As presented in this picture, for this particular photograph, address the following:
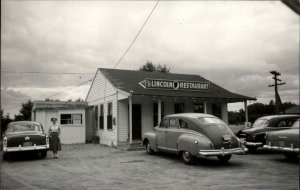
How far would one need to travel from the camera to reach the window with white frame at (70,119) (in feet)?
71.7

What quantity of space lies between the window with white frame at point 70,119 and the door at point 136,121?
476 cm

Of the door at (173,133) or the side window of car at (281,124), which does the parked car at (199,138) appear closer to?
the door at (173,133)

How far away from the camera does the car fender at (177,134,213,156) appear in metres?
10.6

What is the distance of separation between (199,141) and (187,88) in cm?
1017

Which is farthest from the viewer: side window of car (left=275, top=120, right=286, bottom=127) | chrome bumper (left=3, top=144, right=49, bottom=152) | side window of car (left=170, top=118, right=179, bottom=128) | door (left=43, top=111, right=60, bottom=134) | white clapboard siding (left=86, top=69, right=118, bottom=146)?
door (left=43, top=111, right=60, bottom=134)

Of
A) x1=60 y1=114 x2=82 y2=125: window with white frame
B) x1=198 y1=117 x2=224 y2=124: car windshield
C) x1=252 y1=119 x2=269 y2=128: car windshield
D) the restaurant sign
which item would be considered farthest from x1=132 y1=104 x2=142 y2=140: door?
x1=198 y1=117 x2=224 y2=124: car windshield

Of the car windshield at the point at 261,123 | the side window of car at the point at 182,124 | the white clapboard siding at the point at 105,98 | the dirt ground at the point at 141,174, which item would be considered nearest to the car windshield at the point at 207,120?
the side window of car at the point at 182,124

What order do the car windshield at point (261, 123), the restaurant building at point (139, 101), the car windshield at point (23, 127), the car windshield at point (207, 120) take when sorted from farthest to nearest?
the restaurant building at point (139, 101), the car windshield at point (23, 127), the car windshield at point (261, 123), the car windshield at point (207, 120)

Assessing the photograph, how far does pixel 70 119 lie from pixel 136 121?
5.37m

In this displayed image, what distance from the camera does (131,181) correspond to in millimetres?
8359

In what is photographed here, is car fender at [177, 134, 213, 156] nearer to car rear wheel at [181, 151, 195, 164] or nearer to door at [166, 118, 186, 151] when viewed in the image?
car rear wheel at [181, 151, 195, 164]

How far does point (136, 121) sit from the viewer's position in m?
19.9

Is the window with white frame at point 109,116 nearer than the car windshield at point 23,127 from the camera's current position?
No

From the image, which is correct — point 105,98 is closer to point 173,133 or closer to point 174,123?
point 174,123
